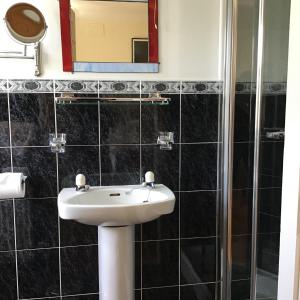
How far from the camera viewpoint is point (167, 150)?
2129 mm

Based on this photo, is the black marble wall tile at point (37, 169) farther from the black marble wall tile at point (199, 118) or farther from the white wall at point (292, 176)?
the white wall at point (292, 176)

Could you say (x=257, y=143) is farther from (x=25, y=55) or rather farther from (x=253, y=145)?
(x=25, y=55)

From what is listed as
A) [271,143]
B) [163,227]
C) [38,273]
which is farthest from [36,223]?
[271,143]

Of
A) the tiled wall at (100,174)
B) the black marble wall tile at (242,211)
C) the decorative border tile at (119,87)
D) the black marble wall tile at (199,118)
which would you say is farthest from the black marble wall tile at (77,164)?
the black marble wall tile at (242,211)

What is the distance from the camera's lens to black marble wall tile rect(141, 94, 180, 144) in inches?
82.2

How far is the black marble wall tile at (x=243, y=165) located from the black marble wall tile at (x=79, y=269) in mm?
948

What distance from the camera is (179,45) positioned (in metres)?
2.09

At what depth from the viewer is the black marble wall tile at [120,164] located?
2064 mm

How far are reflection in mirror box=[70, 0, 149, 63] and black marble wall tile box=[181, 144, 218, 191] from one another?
62cm

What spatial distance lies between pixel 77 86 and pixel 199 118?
758 mm

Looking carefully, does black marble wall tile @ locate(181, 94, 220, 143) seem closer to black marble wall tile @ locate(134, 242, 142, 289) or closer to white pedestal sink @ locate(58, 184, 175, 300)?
white pedestal sink @ locate(58, 184, 175, 300)

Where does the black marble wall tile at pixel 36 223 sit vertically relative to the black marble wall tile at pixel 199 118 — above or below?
below

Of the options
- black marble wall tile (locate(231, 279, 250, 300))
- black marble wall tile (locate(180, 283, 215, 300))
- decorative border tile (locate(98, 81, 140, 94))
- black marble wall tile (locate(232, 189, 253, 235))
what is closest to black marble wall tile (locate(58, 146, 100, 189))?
decorative border tile (locate(98, 81, 140, 94))

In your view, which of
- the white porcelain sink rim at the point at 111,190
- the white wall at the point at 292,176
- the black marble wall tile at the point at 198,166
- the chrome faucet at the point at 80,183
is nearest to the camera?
the white wall at the point at 292,176
